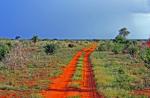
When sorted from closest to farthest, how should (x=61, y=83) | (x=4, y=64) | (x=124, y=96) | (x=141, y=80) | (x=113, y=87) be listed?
(x=124, y=96)
(x=113, y=87)
(x=61, y=83)
(x=141, y=80)
(x=4, y=64)

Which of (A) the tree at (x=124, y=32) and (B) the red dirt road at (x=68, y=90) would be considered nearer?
(B) the red dirt road at (x=68, y=90)

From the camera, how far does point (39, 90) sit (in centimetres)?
2497

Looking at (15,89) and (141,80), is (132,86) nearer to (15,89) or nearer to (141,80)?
(141,80)

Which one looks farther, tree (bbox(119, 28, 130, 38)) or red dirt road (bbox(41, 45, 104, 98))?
tree (bbox(119, 28, 130, 38))

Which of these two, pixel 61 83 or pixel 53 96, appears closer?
pixel 53 96

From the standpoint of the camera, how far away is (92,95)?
22922 millimetres

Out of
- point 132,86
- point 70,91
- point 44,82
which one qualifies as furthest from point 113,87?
point 44,82

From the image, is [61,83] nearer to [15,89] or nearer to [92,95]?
[15,89]

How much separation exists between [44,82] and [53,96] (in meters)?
6.62

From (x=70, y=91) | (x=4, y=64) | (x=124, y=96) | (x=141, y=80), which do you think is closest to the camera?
(x=124, y=96)

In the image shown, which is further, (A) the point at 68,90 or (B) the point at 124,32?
(B) the point at 124,32

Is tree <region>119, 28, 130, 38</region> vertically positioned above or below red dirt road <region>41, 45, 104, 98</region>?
above

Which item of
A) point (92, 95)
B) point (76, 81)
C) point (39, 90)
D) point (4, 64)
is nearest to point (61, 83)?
point (76, 81)

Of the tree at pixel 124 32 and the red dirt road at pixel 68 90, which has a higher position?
the tree at pixel 124 32
